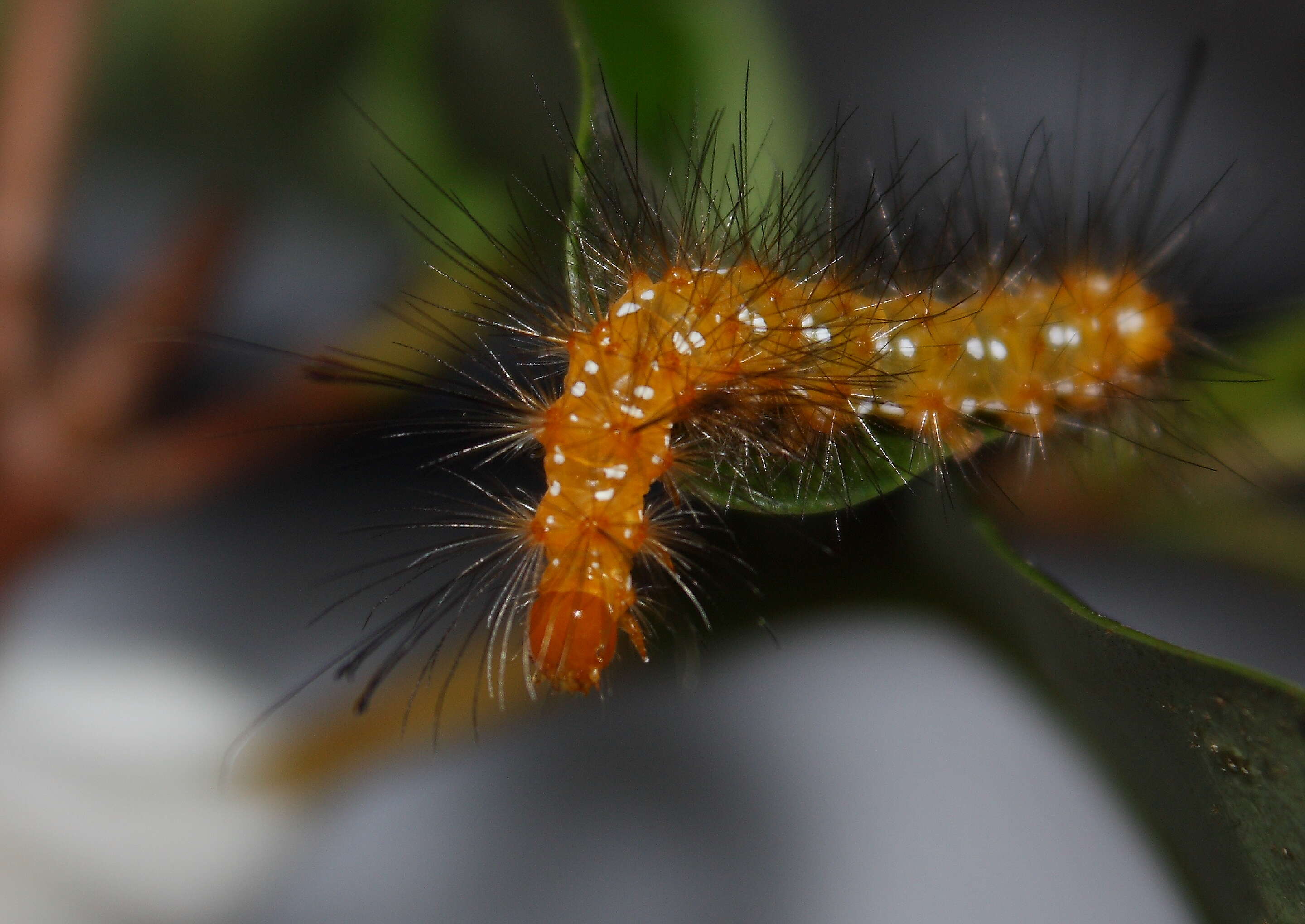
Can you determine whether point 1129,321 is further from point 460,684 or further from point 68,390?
point 68,390

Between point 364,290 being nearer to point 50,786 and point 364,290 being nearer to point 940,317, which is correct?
point 50,786

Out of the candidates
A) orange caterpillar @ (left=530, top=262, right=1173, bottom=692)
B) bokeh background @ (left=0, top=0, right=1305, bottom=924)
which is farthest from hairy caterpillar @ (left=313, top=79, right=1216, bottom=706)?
bokeh background @ (left=0, top=0, right=1305, bottom=924)

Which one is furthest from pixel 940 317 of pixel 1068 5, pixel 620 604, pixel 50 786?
pixel 50 786

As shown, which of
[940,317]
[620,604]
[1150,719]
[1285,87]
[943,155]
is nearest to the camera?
[1150,719]

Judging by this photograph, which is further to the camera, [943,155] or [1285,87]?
[1285,87]

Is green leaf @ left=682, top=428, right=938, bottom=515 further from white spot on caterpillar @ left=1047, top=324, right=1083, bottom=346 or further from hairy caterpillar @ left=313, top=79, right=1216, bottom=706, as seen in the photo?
white spot on caterpillar @ left=1047, top=324, right=1083, bottom=346

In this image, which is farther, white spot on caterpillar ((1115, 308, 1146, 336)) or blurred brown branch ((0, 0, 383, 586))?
blurred brown branch ((0, 0, 383, 586))

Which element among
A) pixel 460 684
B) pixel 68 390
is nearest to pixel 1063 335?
pixel 460 684
